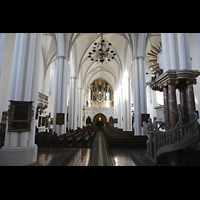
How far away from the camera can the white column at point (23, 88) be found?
3879 millimetres

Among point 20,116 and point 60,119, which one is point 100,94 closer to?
point 60,119

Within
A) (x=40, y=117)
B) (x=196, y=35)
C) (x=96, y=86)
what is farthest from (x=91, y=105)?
(x=196, y=35)

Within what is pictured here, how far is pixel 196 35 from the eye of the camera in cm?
861

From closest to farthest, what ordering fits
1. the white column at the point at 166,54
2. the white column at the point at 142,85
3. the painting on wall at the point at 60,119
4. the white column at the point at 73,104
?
1. the white column at the point at 166,54
2. the painting on wall at the point at 60,119
3. the white column at the point at 142,85
4. the white column at the point at 73,104

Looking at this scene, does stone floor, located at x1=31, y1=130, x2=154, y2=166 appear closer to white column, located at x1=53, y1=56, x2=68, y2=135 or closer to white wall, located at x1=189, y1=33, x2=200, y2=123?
white column, located at x1=53, y1=56, x2=68, y2=135

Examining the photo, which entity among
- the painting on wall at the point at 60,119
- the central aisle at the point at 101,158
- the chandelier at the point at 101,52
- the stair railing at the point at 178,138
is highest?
the chandelier at the point at 101,52

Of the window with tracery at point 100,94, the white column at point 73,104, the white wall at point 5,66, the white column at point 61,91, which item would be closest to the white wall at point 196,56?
the white column at point 61,91

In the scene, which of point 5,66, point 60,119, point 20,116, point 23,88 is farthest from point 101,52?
point 20,116

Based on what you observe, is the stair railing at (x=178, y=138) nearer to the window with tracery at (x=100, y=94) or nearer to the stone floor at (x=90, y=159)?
the stone floor at (x=90, y=159)

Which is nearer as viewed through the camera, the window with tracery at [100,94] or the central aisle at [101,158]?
the central aisle at [101,158]

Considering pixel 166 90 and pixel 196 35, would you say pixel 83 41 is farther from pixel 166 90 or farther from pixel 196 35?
pixel 166 90

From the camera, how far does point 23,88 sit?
4.34 meters
